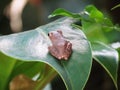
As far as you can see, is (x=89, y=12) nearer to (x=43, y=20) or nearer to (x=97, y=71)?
(x=97, y=71)

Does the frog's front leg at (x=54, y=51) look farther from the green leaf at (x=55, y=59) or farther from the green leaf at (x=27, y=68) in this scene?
the green leaf at (x=27, y=68)

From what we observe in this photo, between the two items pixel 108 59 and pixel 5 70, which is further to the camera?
pixel 5 70

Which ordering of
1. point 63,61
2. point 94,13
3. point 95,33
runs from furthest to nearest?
point 95,33
point 94,13
point 63,61

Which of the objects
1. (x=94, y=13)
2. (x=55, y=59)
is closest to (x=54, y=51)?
(x=55, y=59)

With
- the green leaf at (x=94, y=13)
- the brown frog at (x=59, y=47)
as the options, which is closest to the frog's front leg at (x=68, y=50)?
the brown frog at (x=59, y=47)

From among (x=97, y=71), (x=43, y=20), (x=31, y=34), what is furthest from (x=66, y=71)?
(x=43, y=20)

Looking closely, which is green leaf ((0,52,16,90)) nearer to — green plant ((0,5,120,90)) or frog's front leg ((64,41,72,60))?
green plant ((0,5,120,90))

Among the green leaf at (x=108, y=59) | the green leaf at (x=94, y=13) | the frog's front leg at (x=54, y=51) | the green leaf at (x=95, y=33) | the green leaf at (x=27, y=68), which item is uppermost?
the frog's front leg at (x=54, y=51)

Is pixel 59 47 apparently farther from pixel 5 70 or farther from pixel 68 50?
pixel 5 70
